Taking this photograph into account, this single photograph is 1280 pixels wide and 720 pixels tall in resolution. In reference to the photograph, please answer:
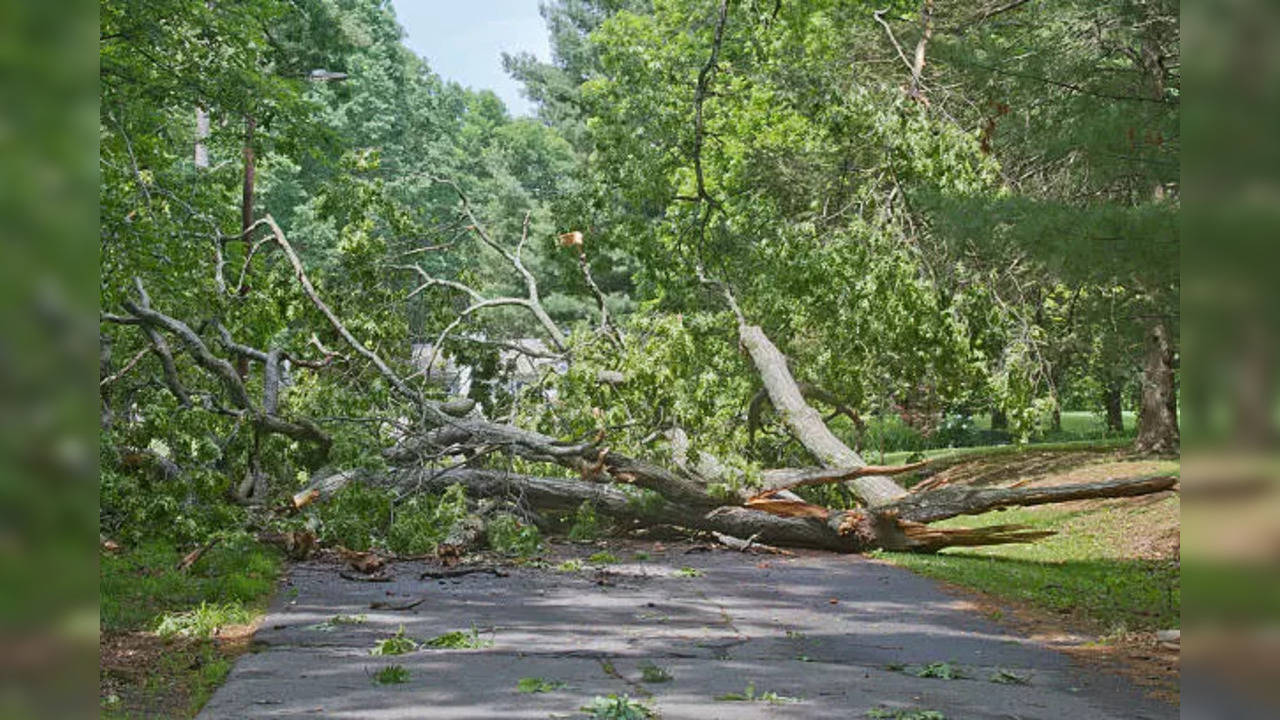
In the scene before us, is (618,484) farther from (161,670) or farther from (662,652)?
(161,670)

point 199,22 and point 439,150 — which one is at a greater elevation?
point 439,150

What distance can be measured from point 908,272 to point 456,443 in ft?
17.1

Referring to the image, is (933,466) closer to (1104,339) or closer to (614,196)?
(1104,339)

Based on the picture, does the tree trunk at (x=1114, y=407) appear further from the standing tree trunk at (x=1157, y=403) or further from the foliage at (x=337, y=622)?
the foliage at (x=337, y=622)

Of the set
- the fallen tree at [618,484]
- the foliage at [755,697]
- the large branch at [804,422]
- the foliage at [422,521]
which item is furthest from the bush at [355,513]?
the foliage at [755,697]

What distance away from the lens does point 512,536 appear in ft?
36.8

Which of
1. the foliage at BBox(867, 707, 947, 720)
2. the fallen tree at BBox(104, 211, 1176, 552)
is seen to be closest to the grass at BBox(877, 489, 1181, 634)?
the fallen tree at BBox(104, 211, 1176, 552)

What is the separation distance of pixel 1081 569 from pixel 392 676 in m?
7.69

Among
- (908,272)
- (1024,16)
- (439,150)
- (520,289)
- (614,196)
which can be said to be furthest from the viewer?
(439,150)

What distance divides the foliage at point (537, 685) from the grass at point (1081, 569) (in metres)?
4.00

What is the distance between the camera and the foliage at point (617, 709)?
5277 mm

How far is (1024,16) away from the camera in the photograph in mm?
17109
